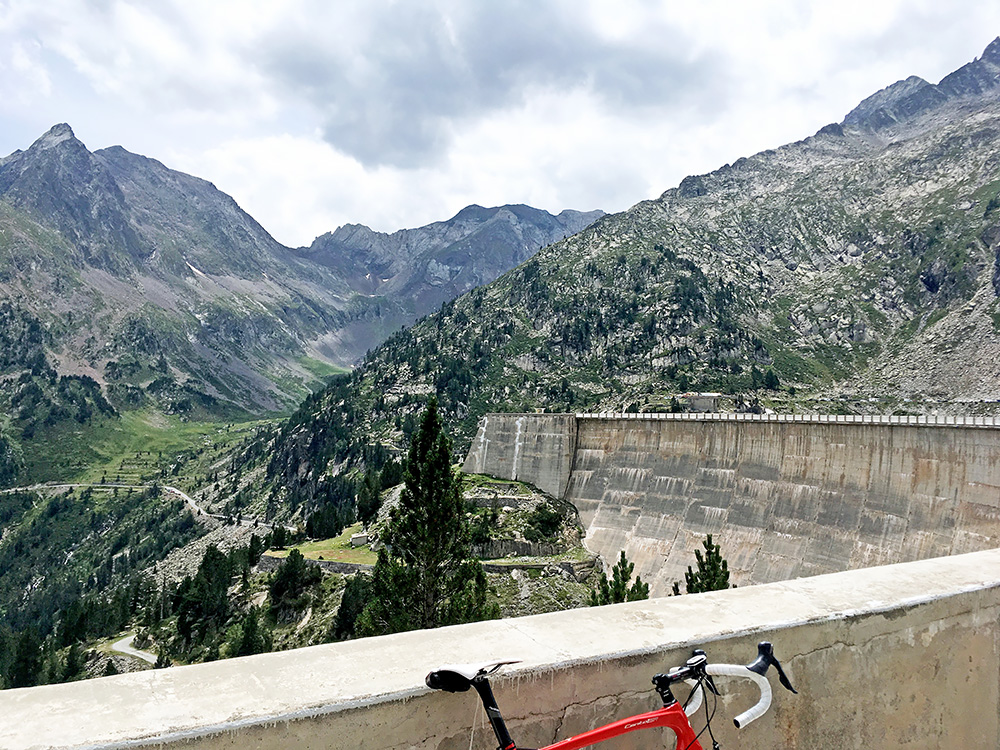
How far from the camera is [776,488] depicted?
37.6 metres

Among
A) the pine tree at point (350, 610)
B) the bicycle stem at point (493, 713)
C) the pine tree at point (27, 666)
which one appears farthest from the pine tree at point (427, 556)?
the pine tree at point (27, 666)

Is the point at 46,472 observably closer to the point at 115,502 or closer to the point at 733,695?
the point at 115,502

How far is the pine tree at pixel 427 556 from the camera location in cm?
2294

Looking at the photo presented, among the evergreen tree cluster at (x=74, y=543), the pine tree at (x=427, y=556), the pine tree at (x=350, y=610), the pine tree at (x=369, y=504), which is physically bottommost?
the evergreen tree cluster at (x=74, y=543)

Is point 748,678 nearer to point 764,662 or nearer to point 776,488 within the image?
point 764,662

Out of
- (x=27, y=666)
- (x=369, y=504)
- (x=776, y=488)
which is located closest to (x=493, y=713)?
(x=776, y=488)

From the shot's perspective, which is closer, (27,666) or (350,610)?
(350,610)

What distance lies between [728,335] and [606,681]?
554ft

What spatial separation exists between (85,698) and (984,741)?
273 inches

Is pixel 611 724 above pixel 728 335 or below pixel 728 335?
below

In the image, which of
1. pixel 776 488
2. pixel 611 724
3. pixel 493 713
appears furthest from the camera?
pixel 776 488

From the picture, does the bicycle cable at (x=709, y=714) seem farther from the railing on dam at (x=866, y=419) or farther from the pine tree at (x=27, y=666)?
the pine tree at (x=27, y=666)

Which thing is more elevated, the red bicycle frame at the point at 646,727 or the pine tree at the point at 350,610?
the red bicycle frame at the point at 646,727

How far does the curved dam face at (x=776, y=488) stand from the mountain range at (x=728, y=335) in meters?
84.3
